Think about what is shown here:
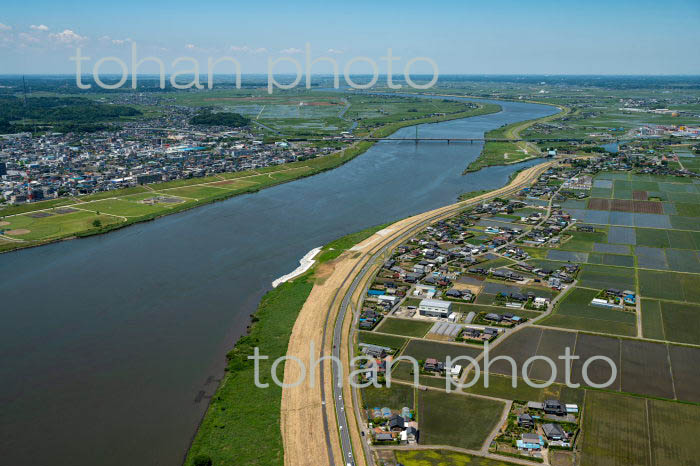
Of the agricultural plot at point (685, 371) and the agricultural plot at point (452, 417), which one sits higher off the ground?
the agricultural plot at point (685, 371)

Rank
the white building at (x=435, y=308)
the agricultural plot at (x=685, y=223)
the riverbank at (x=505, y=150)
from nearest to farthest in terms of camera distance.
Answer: the white building at (x=435, y=308), the agricultural plot at (x=685, y=223), the riverbank at (x=505, y=150)

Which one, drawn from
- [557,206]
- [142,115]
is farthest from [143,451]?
[142,115]

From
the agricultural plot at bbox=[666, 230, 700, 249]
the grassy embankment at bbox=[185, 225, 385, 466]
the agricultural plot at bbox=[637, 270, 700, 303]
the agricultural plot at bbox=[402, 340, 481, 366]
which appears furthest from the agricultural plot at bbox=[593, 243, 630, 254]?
the grassy embankment at bbox=[185, 225, 385, 466]

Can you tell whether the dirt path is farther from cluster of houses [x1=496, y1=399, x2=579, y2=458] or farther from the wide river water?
cluster of houses [x1=496, y1=399, x2=579, y2=458]

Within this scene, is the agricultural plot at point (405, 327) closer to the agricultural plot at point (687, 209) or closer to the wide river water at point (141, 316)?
the wide river water at point (141, 316)

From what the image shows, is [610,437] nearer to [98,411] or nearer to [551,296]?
[551,296]

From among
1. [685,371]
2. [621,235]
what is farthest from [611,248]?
[685,371]

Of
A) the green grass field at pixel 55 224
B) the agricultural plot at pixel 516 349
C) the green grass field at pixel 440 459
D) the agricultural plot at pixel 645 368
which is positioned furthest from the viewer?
the green grass field at pixel 55 224

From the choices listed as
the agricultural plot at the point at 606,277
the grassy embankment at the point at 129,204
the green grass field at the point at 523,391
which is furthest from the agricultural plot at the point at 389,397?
the grassy embankment at the point at 129,204
